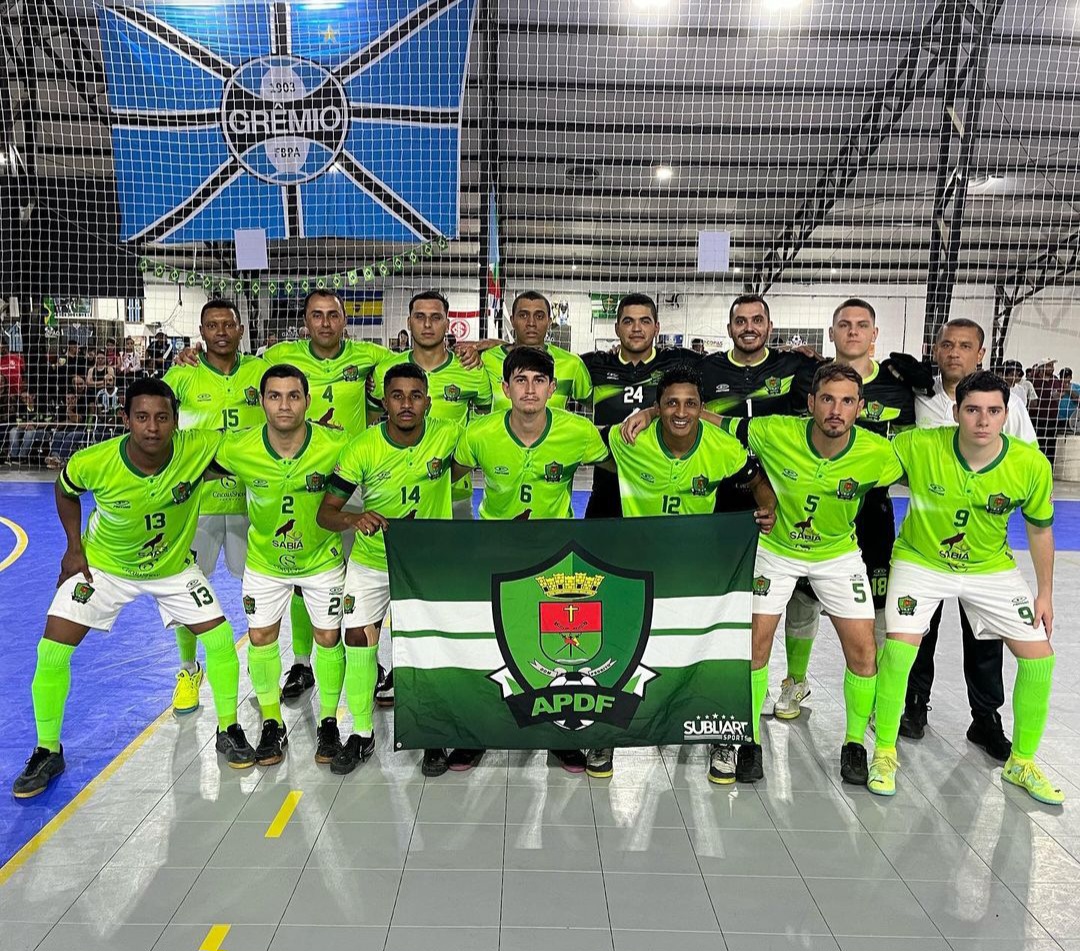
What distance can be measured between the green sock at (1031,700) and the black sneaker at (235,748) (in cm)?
363

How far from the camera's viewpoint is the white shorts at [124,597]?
3.64 metres

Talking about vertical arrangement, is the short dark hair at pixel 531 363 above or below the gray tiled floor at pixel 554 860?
above

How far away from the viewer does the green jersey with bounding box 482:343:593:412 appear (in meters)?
4.75

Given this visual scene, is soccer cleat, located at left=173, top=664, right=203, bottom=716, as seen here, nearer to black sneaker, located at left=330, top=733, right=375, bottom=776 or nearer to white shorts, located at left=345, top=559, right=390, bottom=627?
black sneaker, located at left=330, top=733, right=375, bottom=776

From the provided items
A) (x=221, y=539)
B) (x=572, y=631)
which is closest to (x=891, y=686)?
(x=572, y=631)

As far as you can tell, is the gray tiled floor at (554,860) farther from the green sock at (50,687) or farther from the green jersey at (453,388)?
the green jersey at (453,388)

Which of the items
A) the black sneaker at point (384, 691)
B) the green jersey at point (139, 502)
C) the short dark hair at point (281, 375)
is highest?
the short dark hair at point (281, 375)

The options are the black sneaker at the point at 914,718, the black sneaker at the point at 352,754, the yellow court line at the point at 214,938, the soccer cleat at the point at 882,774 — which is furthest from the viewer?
the black sneaker at the point at 914,718

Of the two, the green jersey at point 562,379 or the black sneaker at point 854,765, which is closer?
the black sneaker at point 854,765

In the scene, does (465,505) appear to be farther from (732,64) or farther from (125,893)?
(732,64)

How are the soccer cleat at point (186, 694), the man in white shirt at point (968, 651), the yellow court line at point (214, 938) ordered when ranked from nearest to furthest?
the yellow court line at point (214, 938)
the man in white shirt at point (968, 651)
the soccer cleat at point (186, 694)

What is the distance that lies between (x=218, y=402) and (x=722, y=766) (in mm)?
3504

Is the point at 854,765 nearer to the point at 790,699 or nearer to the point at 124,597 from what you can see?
the point at 790,699

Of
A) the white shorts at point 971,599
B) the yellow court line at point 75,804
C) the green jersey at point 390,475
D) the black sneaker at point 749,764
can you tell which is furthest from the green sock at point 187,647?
the white shorts at point 971,599
